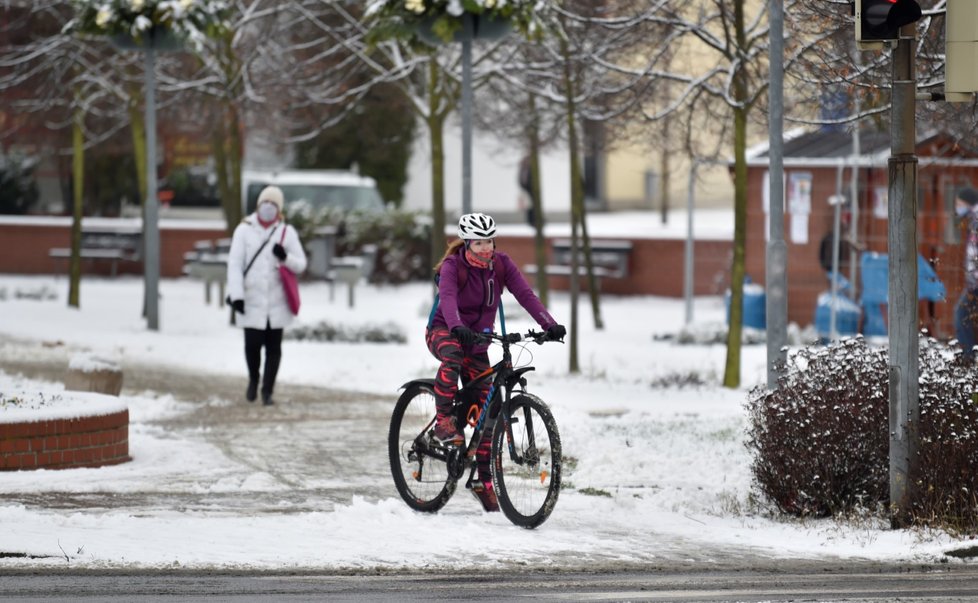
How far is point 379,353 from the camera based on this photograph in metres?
19.5

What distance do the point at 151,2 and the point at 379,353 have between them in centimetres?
493

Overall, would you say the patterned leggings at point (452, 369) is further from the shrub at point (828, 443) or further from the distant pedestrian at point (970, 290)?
the distant pedestrian at point (970, 290)

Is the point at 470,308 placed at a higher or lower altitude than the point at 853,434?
higher

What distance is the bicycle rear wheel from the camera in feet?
31.6

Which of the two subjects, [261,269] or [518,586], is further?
[261,269]

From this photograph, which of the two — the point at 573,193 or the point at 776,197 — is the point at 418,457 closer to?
the point at 776,197

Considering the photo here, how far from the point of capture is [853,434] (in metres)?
9.25

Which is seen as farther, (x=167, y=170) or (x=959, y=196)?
(x=167, y=170)

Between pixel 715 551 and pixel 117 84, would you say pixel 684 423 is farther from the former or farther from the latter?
pixel 117 84

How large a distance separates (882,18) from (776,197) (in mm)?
4005

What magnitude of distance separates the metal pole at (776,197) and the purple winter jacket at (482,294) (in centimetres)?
327

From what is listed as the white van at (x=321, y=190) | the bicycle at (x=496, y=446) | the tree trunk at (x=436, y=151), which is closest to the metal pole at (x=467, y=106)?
the tree trunk at (x=436, y=151)

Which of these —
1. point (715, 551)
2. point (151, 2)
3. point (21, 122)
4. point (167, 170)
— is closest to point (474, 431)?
point (715, 551)

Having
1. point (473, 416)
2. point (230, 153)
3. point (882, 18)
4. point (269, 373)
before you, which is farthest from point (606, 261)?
point (882, 18)
